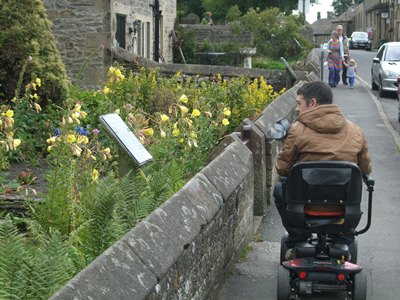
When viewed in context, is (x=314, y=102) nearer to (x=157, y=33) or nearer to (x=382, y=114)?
(x=382, y=114)

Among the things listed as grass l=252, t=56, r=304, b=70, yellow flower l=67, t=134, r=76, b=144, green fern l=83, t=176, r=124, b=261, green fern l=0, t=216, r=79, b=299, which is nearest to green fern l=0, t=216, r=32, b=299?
green fern l=0, t=216, r=79, b=299

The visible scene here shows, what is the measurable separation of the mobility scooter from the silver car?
18526mm

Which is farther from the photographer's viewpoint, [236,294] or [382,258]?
[382,258]

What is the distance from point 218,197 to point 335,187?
0.86 meters

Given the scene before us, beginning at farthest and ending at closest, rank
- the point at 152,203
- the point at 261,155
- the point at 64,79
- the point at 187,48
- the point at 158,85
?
the point at 187,48 → the point at 158,85 → the point at 64,79 → the point at 261,155 → the point at 152,203

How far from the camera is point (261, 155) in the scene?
9656 mm

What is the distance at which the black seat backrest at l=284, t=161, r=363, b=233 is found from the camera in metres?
6.07

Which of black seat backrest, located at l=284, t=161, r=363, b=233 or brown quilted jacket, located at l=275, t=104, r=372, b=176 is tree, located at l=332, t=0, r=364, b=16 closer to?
brown quilted jacket, located at l=275, t=104, r=372, b=176

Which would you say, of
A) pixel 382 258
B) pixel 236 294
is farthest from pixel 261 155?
pixel 236 294

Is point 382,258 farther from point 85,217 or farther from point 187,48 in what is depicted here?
point 187,48

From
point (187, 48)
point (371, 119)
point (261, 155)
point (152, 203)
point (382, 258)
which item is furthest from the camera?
point (187, 48)

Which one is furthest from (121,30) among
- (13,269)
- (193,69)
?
(13,269)

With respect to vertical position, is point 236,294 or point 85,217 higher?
point 85,217

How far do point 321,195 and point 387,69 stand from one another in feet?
64.2
